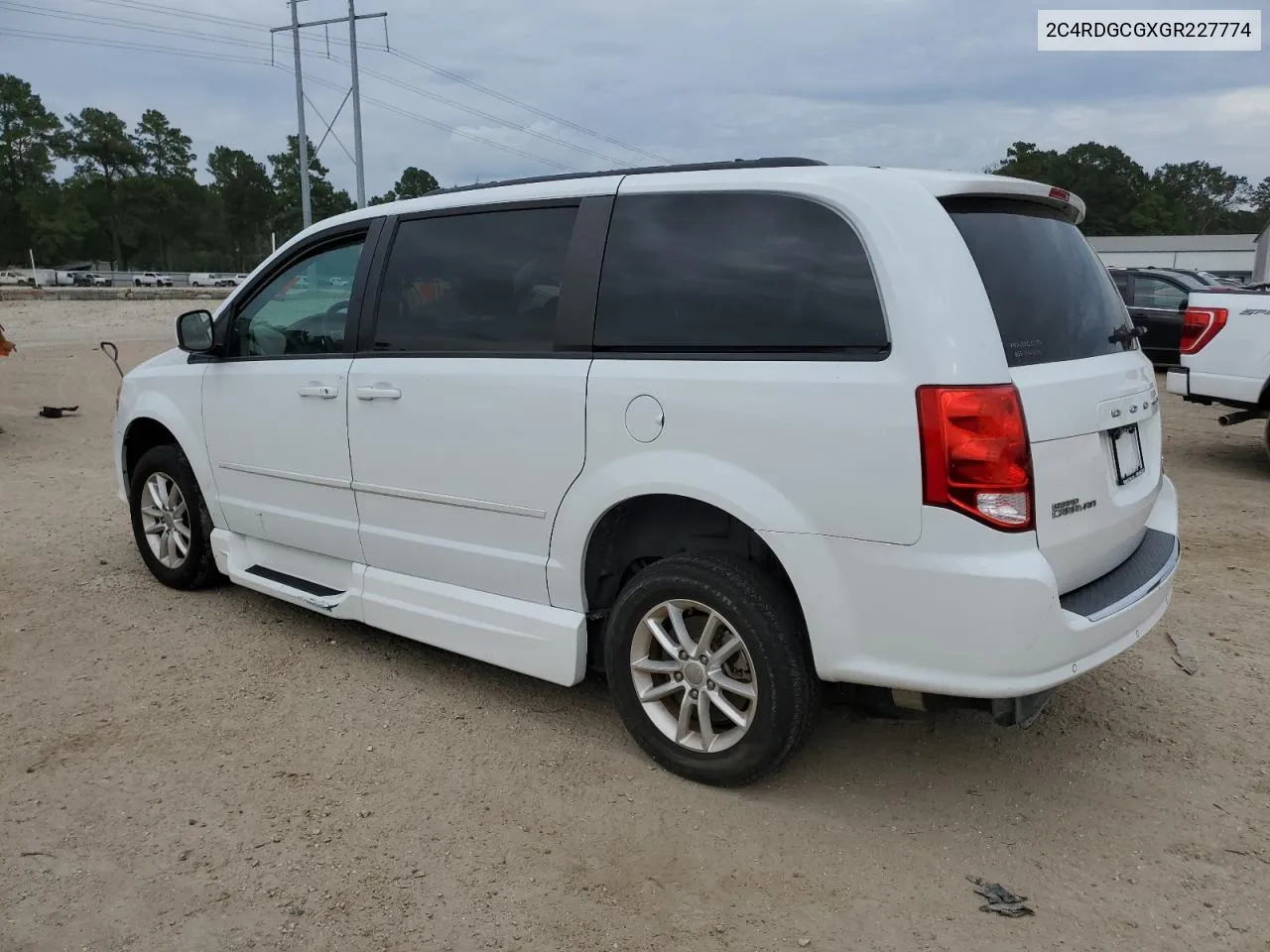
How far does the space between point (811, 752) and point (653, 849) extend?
82 cm

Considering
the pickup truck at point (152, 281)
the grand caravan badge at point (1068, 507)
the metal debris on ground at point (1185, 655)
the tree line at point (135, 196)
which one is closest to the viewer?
the grand caravan badge at point (1068, 507)

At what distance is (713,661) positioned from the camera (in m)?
3.16

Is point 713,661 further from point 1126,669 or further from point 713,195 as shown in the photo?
point 1126,669

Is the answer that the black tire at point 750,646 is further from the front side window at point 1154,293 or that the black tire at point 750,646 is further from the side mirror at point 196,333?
the front side window at point 1154,293

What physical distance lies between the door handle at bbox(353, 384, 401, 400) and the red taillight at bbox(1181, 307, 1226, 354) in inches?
294

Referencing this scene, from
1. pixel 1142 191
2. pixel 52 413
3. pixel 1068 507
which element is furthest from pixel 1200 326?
pixel 1142 191

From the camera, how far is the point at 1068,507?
2793 mm

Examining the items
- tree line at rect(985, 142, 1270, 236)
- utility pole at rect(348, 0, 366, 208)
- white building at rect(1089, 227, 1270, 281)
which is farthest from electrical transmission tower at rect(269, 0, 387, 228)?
tree line at rect(985, 142, 1270, 236)

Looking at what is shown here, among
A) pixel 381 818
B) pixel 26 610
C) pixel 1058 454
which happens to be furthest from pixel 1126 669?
pixel 26 610

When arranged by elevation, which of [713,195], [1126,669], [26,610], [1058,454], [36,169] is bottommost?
[1126,669]

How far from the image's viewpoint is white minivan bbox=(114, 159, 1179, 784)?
2.69 m

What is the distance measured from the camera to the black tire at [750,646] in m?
2.99

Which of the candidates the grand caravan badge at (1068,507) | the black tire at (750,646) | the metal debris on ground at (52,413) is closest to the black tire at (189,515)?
the black tire at (750,646)

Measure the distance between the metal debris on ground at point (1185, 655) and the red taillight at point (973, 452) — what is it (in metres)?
2.20
